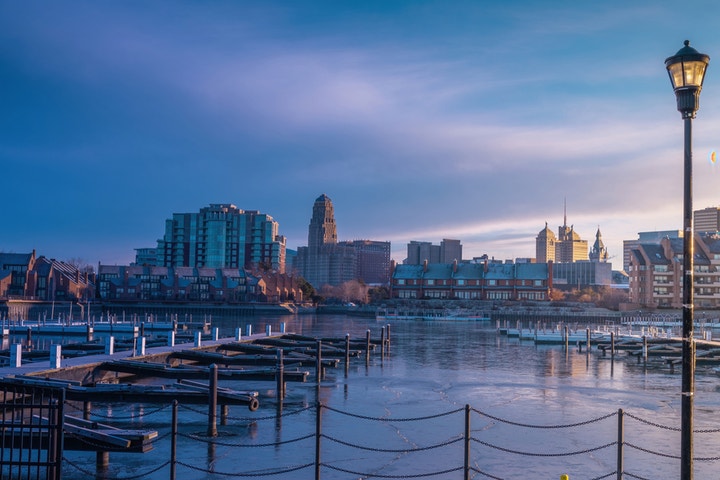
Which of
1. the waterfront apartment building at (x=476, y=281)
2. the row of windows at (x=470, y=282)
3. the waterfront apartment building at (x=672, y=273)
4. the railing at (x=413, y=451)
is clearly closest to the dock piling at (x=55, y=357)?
the railing at (x=413, y=451)

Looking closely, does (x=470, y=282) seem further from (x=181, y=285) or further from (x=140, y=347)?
(x=140, y=347)

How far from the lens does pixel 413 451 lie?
811 inches

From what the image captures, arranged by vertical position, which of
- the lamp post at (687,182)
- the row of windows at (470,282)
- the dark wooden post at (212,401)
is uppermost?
the lamp post at (687,182)

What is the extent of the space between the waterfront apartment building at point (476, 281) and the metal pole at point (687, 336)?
521 feet

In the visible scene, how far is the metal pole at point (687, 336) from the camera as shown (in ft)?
38.7

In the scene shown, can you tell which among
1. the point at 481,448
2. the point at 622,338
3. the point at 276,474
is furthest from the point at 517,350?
the point at 276,474

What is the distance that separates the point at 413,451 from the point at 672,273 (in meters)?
149

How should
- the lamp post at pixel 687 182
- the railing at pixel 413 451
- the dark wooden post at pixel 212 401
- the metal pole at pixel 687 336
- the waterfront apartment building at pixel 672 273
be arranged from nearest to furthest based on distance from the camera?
the metal pole at pixel 687 336, the lamp post at pixel 687 182, the railing at pixel 413 451, the dark wooden post at pixel 212 401, the waterfront apartment building at pixel 672 273

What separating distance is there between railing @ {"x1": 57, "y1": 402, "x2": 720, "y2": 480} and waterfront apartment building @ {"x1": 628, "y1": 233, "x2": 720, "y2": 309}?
13753cm

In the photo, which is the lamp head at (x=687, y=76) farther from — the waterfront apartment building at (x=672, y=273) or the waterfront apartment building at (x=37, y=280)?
the waterfront apartment building at (x=37, y=280)

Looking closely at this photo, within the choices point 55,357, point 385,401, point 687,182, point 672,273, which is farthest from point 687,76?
point 672,273

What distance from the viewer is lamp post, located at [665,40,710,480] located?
11.9 m

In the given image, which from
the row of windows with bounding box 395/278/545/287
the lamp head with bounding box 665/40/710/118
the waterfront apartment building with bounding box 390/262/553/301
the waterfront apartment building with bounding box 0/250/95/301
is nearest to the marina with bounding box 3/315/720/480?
the lamp head with bounding box 665/40/710/118

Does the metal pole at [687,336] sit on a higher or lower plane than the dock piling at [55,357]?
higher
